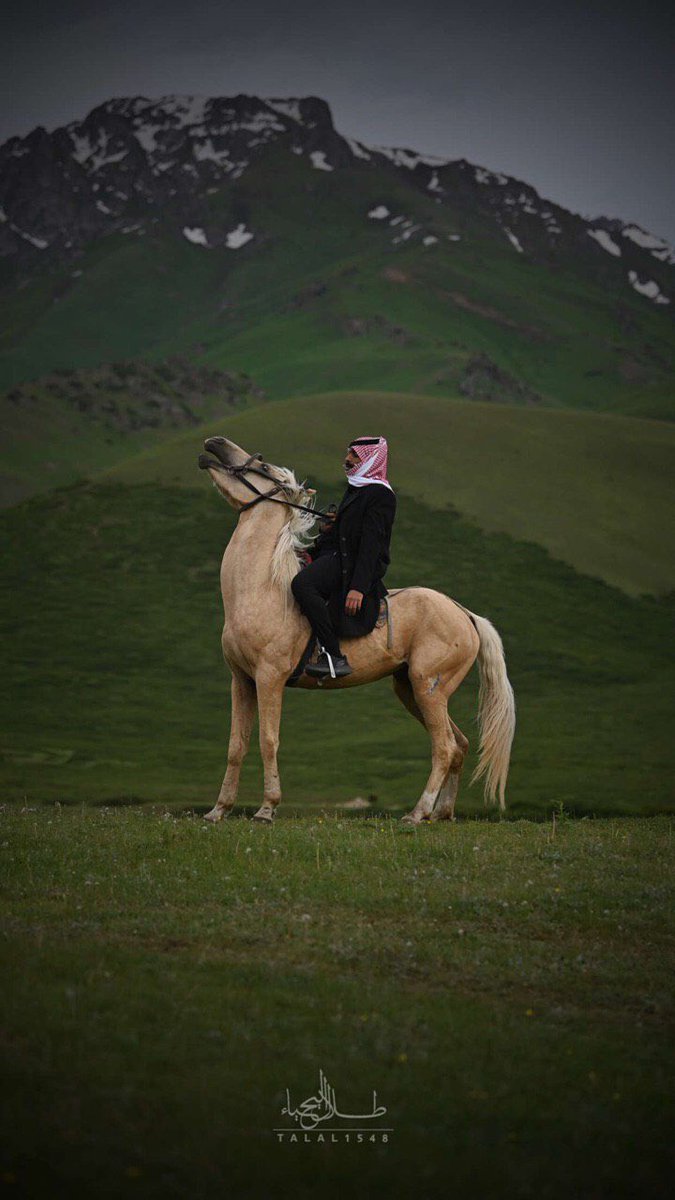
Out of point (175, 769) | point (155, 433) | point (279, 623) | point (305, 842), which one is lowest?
point (175, 769)

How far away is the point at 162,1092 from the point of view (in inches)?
284

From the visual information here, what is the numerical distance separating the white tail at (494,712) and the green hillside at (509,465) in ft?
133

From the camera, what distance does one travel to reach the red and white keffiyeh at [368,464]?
52.2ft

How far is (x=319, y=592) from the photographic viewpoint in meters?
15.6

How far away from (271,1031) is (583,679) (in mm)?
39806

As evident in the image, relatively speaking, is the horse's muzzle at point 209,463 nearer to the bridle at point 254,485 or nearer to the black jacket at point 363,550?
the bridle at point 254,485

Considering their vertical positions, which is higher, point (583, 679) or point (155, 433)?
point (155, 433)

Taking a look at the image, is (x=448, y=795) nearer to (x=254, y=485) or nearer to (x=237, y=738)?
(x=237, y=738)

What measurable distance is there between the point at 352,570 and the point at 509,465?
182 ft

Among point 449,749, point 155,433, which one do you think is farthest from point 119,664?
point 155,433

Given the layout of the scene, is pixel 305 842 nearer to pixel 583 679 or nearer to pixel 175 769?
pixel 175 769
